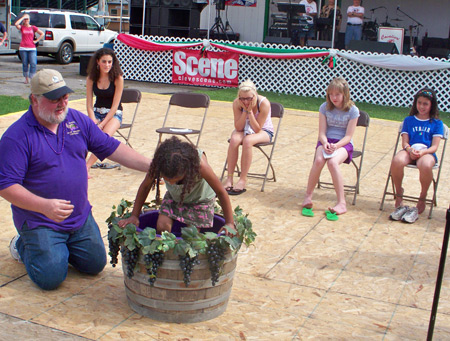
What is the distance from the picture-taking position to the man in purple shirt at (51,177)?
382cm

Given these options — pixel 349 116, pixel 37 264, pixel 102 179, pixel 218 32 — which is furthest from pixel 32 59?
pixel 37 264

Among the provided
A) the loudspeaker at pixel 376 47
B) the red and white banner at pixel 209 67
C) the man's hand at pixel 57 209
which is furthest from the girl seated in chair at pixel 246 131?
the loudspeaker at pixel 376 47

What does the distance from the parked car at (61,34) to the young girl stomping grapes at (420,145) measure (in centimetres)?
1572

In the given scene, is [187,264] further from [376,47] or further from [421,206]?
[376,47]

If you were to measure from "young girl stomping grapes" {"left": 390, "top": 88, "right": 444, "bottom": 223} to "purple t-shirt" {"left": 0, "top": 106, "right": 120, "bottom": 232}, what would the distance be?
3217 millimetres

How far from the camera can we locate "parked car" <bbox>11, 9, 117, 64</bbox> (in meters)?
20.7

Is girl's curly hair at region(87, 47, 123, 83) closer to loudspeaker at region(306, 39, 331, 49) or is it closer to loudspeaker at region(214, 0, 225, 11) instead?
loudspeaker at region(306, 39, 331, 49)

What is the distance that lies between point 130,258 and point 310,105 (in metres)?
10.7

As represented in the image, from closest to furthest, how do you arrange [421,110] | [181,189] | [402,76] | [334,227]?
[181,189] → [334,227] → [421,110] → [402,76]

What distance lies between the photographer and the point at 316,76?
15.2 metres

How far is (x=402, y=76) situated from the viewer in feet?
47.1

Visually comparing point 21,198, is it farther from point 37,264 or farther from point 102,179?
point 102,179

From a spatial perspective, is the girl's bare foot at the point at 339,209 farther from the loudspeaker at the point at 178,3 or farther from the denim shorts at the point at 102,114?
the loudspeaker at the point at 178,3

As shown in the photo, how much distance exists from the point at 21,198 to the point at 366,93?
1220cm
